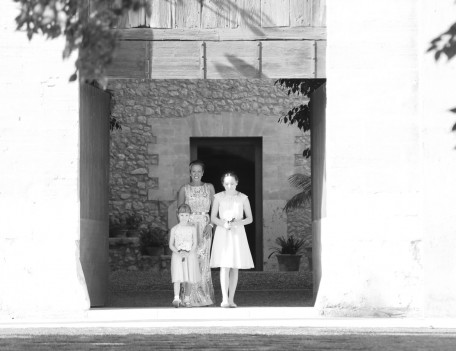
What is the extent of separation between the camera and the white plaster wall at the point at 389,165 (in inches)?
503

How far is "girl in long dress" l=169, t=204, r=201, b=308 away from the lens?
14.0 metres

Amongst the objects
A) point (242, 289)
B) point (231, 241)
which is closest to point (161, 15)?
point (231, 241)

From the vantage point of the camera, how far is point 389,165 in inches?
507

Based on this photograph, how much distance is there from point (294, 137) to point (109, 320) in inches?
407

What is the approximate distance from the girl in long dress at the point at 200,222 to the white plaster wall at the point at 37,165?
171 centimetres

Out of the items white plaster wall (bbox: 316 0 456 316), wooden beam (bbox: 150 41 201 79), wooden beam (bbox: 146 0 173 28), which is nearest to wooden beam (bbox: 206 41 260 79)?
wooden beam (bbox: 150 41 201 79)

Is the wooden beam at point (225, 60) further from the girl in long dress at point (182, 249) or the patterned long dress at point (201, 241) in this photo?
the girl in long dress at point (182, 249)

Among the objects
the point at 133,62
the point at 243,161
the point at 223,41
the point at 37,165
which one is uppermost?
the point at 223,41

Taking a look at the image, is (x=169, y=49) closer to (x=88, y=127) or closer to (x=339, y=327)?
(x=88, y=127)

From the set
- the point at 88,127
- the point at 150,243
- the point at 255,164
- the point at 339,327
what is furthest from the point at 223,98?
the point at 339,327

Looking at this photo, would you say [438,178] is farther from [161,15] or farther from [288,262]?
[288,262]

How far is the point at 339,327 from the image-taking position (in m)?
11.3

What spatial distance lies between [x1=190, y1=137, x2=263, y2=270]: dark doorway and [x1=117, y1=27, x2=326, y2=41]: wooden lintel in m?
9.24

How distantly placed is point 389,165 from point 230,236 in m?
2.01
